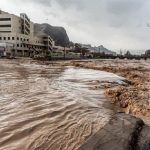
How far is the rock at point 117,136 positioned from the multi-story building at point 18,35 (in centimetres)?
7863

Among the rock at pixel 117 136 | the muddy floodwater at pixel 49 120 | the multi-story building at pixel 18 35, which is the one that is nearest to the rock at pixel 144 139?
the rock at pixel 117 136

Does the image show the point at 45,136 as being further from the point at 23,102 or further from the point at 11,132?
the point at 23,102

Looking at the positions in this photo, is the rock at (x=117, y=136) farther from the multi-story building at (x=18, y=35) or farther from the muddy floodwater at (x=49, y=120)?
the multi-story building at (x=18, y=35)

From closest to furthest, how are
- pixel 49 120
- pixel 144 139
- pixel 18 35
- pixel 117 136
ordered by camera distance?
pixel 144 139 → pixel 117 136 → pixel 49 120 → pixel 18 35

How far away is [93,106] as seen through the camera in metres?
9.90

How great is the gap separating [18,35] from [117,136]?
→ 283ft

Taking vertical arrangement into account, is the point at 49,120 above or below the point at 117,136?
below

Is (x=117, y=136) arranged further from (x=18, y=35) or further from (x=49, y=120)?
(x=18, y=35)

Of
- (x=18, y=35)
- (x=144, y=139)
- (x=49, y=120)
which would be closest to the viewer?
(x=144, y=139)

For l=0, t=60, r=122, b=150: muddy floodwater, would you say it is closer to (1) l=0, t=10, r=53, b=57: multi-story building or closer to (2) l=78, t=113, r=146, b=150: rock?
(2) l=78, t=113, r=146, b=150: rock

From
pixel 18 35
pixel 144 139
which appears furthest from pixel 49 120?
pixel 18 35

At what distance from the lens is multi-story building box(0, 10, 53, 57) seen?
86625mm

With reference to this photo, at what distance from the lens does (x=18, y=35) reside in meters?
88.1

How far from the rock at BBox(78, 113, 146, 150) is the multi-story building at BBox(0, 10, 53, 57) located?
3096 inches
